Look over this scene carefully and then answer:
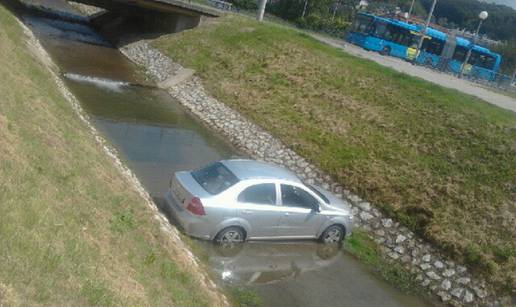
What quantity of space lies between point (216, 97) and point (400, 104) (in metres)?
9.20

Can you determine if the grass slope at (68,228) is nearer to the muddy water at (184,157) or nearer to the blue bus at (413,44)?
the muddy water at (184,157)

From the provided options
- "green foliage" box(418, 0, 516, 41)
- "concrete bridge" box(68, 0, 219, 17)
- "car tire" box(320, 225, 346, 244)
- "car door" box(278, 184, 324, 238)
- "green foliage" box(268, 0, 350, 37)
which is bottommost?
"car tire" box(320, 225, 346, 244)

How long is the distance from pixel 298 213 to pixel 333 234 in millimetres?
1599

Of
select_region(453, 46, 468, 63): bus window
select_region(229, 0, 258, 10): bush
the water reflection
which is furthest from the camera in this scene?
select_region(229, 0, 258, 10): bush

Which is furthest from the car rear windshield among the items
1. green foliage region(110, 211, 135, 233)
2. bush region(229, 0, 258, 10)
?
bush region(229, 0, 258, 10)

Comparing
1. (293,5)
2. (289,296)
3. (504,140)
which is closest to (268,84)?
(504,140)

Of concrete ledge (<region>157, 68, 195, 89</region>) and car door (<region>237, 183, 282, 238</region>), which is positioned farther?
concrete ledge (<region>157, 68, 195, 89</region>)

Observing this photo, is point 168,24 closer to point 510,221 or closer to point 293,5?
point 293,5

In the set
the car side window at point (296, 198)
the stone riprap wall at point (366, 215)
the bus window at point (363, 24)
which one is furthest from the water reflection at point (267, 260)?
the bus window at point (363, 24)

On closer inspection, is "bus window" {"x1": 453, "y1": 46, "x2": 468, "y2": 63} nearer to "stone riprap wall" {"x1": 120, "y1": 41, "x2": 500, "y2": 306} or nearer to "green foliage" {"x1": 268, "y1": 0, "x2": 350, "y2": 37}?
"green foliage" {"x1": 268, "y1": 0, "x2": 350, "y2": 37}

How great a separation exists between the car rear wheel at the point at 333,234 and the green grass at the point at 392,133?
289 centimetres

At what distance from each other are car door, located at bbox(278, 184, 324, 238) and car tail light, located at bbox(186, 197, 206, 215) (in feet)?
7.43

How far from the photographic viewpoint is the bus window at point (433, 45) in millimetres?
46562

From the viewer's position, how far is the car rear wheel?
14.4 m
